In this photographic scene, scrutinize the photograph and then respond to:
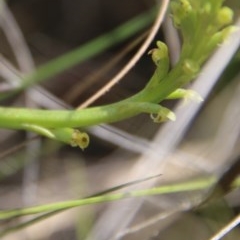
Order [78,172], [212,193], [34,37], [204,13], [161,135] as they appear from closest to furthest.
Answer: [204,13] < [212,193] < [161,135] < [78,172] < [34,37]

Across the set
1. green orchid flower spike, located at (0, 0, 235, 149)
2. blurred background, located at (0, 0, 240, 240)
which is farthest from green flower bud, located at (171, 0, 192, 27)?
blurred background, located at (0, 0, 240, 240)

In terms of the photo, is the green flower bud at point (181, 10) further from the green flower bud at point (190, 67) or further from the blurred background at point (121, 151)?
the blurred background at point (121, 151)

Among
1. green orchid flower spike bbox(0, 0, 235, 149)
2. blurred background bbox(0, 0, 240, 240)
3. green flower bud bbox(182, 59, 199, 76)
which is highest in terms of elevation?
blurred background bbox(0, 0, 240, 240)

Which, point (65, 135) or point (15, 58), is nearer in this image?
point (65, 135)

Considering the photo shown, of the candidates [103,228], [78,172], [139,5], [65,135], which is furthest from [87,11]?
[65,135]

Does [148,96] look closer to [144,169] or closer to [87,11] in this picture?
[144,169]

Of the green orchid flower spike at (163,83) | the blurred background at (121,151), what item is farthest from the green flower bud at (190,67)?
the blurred background at (121,151)

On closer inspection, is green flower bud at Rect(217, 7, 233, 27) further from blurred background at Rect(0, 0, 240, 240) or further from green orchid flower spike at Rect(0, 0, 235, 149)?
blurred background at Rect(0, 0, 240, 240)
